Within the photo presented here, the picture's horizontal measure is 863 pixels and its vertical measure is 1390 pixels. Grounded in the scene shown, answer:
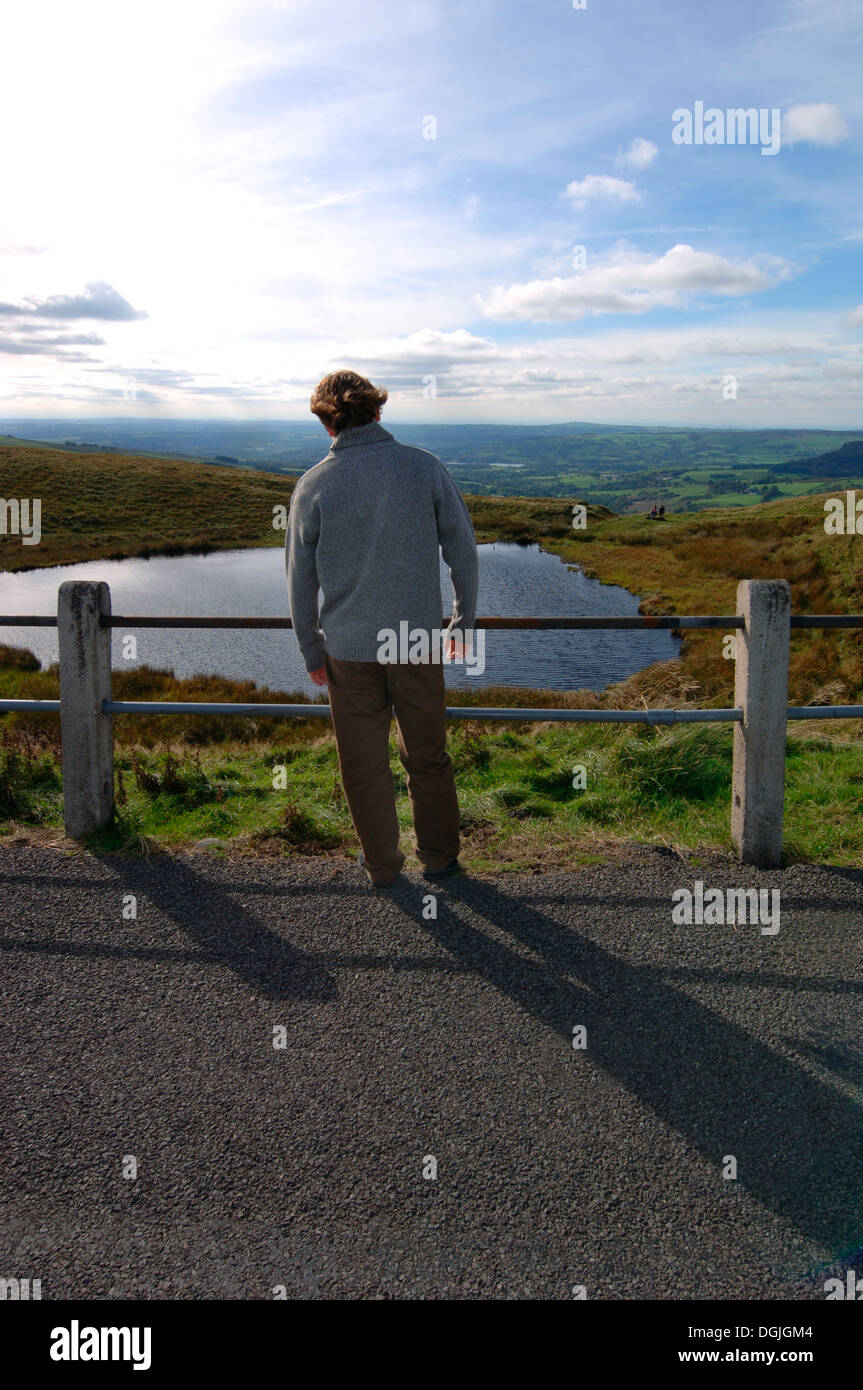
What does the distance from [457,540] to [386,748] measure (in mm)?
1100

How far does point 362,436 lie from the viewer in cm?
→ 426

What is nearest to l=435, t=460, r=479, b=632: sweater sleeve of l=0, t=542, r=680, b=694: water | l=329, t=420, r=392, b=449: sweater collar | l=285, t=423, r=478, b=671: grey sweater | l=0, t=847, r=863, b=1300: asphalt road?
l=285, t=423, r=478, b=671: grey sweater

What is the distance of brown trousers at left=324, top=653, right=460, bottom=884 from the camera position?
174 inches

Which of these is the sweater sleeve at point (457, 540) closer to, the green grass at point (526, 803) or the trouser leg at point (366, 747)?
the trouser leg at point (366, 747)

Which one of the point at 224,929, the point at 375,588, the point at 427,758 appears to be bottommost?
the point at 224,929

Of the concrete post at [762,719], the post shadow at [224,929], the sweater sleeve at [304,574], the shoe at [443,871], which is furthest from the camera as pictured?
the concrete post at [762,719]

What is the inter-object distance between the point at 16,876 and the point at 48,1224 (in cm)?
272

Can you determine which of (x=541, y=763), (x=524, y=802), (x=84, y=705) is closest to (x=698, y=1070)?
(x=524, y=802)

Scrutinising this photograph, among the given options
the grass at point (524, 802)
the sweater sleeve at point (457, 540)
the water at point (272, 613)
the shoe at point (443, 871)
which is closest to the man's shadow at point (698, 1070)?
the shoe at point (443, 871)

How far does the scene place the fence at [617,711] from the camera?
4.91 m

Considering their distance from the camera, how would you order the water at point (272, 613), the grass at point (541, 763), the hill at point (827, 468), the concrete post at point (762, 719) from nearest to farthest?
the concrete post at point (762, 719) < the grass at point (541, 763) < the water at point (272, 613) < the hill at point (827, 468)

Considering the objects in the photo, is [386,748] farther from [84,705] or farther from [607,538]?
[607,538]

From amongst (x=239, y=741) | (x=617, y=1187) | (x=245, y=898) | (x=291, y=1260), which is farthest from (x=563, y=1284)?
(x=239, y=741)

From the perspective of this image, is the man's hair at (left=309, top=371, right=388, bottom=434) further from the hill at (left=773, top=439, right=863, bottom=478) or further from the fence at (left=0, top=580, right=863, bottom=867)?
the hill at (left=773, top=439, right=863, bottom=478)
